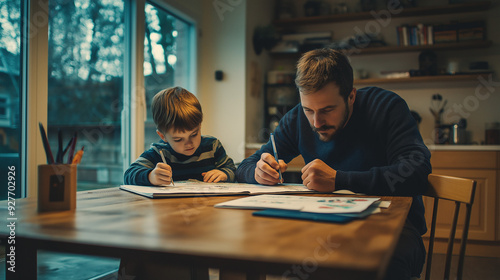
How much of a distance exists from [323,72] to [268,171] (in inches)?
14.6

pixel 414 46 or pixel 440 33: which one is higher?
pixel 440 33

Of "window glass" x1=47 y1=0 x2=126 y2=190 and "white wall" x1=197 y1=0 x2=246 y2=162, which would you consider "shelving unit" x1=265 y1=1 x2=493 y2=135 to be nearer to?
"white wall" x1=197 y1=0 x2=246 y2=162

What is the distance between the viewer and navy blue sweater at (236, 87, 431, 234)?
1.10 m

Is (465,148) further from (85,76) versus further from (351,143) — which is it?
(85,76)

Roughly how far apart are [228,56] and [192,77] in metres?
0.37

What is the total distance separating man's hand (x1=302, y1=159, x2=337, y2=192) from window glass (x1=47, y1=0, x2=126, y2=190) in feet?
5.10

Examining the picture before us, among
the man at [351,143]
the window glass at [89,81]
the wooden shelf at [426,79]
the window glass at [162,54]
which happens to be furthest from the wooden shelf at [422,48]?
the man at [351,143]

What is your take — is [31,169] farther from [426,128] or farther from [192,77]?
[426,128]

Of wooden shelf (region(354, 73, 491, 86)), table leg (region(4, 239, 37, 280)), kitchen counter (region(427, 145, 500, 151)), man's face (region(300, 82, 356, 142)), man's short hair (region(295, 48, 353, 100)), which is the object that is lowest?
table leg (region(4, 239, 37, 280))

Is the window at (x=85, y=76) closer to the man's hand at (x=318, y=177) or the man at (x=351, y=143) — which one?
the man at (x=351, y=143)

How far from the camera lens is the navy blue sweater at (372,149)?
110 cm

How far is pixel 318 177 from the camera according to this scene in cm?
109

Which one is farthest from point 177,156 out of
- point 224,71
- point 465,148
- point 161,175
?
point 465,148

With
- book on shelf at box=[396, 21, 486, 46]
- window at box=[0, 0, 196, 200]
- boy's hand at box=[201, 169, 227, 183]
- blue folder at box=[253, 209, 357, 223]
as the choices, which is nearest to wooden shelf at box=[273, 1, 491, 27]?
book on shelf at box=[396, 21, 486, 46]
